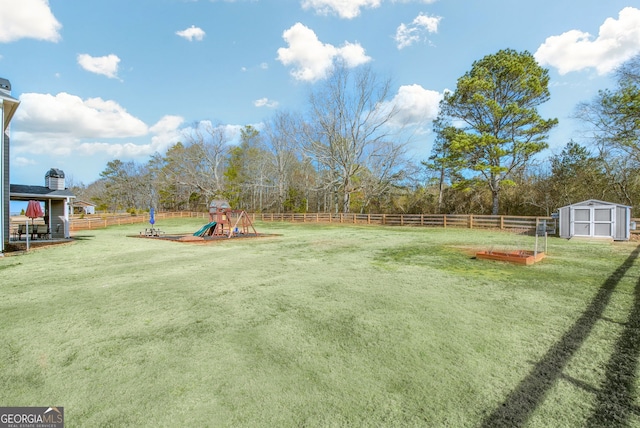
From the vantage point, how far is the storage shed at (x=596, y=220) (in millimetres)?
11828

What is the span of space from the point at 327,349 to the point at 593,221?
14.5m

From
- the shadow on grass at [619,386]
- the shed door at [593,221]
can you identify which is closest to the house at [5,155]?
the shadow on grass at [619,386]

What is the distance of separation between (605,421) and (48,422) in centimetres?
368

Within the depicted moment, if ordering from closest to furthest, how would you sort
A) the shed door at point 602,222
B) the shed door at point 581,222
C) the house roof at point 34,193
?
1. the shed door at point 602,222
2. the shed door at point 581,222
3. the house roof at point 34,193

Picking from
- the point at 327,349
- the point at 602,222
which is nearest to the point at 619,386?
the point at 327,349

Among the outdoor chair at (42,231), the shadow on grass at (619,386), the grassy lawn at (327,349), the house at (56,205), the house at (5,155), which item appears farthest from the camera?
the house at (56,205)

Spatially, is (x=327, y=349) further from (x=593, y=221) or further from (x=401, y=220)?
(x=401, y=220)

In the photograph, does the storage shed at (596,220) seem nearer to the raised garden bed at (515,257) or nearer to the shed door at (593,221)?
the shed door at (593,221)

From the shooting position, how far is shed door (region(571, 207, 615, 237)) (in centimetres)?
1216

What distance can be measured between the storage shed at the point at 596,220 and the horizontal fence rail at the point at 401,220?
1274 millimetres

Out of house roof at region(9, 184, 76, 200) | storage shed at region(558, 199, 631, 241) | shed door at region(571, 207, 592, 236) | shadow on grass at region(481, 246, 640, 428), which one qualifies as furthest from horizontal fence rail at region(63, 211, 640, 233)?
shadow on grass at region(481, 246, 640, 428)

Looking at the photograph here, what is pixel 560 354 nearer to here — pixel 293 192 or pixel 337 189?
pixel 337 189

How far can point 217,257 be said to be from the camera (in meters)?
8.87

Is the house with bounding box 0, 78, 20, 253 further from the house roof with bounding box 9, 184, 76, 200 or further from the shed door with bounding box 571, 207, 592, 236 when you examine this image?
the shed door with bounding box 571, 207, 592, 236
